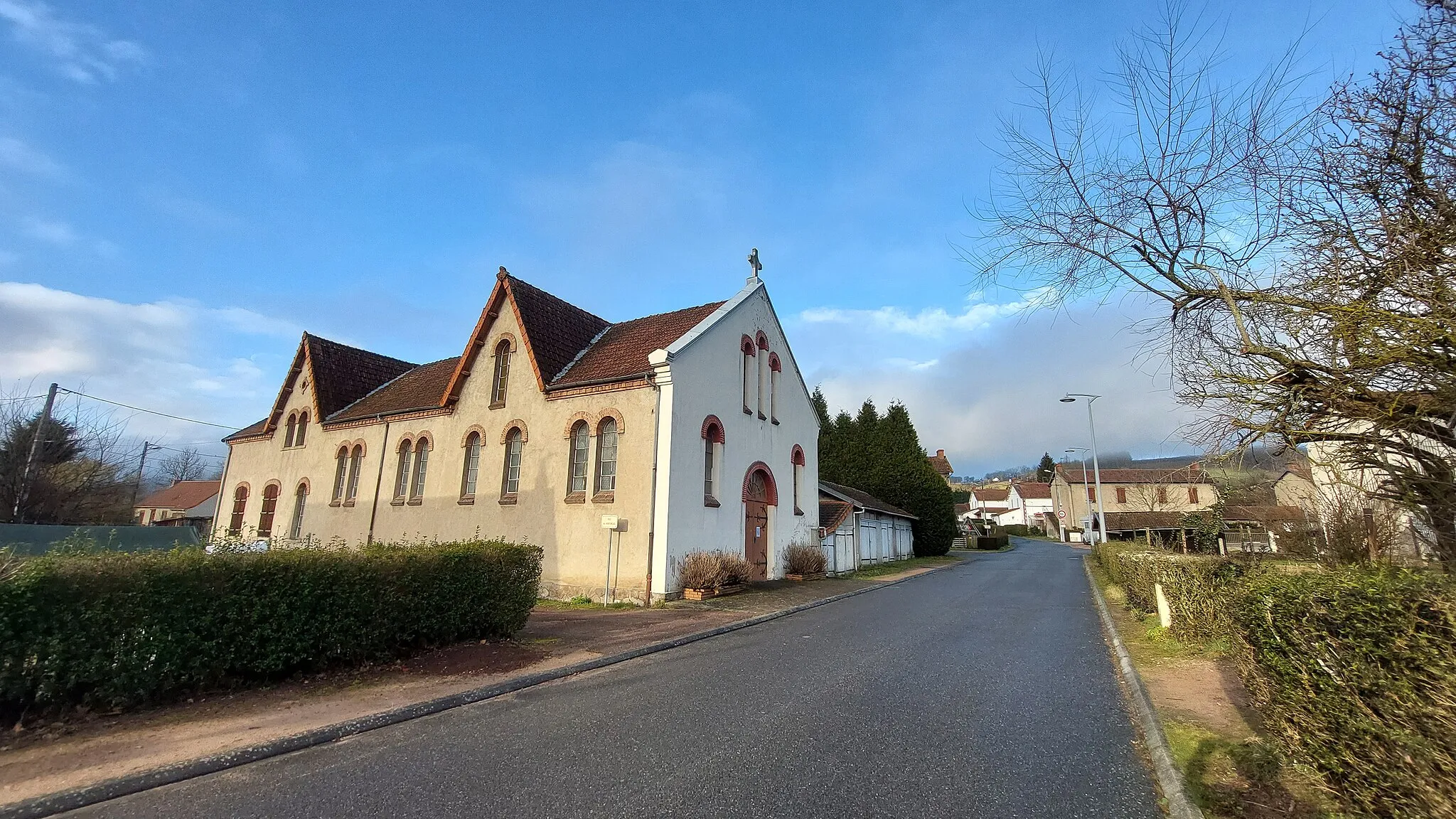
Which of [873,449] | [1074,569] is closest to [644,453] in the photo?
[1074,569]

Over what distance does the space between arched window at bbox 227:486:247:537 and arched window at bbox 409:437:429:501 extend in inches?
460

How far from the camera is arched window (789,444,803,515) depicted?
22516mm

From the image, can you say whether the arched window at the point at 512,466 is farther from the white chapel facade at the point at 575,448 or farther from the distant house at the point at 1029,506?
the distant house at the point at 1029,506

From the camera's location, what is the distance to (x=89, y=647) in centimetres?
574

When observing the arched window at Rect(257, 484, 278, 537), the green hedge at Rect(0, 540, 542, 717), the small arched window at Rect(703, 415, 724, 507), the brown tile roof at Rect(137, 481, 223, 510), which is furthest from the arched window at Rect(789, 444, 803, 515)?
the brown tile roof at Rect(137, 481, 223, 510)

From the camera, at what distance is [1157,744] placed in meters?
5.64

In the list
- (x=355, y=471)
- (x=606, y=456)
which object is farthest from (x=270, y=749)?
(x=355, y=471)

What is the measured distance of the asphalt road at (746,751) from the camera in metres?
4.45

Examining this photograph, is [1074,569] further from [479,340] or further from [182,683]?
[182,683]

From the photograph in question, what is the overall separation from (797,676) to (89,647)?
740cm

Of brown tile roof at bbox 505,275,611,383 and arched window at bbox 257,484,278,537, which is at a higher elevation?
brown tile roof at bbox 505,275,611,383

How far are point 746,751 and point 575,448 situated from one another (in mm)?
12983

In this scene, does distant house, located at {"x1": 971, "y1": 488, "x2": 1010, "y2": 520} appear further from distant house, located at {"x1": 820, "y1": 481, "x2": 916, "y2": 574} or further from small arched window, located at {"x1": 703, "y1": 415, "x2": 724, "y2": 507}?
small arched window, located at {"x1": 703, "y1": 415, "x2": 724, "y2": 507}

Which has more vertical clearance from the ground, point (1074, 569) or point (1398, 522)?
point (1398, 522)
